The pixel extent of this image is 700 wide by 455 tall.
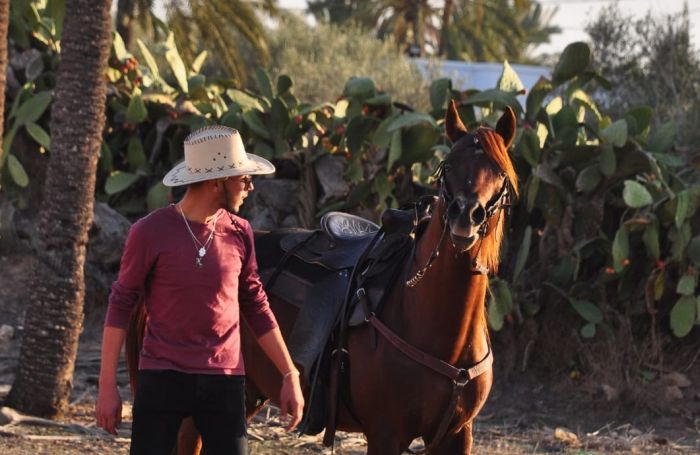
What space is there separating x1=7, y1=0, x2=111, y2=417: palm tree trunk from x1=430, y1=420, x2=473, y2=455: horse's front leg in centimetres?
385

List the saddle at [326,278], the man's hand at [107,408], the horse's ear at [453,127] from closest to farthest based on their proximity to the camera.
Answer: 1. the man's hand at [107,408]
2. the horse's ear at [453,127]
3. the saddle at [326,278]

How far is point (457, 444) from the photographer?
5.42m

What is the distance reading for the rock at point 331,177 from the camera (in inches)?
449

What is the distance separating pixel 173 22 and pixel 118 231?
667 cm

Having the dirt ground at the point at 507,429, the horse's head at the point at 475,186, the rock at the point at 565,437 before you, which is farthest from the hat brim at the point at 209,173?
the rock at the point at 565,437

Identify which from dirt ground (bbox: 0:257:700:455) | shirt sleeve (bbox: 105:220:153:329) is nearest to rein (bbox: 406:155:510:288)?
shirt sleeve (bbox: 105:220:153:329)

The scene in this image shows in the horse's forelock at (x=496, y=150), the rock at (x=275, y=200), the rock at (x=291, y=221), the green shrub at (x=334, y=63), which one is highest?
the green shrub at (x=334, y=63)

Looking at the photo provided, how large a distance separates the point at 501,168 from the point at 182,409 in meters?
1.71

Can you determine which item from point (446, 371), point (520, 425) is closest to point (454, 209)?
point (446, 371)

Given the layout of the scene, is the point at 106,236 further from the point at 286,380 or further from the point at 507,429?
the point at 286,380

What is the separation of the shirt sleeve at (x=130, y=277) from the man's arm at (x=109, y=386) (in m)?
0.05

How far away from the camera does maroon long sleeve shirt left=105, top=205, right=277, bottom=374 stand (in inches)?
166

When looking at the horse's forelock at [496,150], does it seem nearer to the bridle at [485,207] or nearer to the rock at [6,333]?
the bridle at [485,207]

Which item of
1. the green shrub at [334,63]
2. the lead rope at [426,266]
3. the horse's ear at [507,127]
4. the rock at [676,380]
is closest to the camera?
the lead rope at [426,266]
